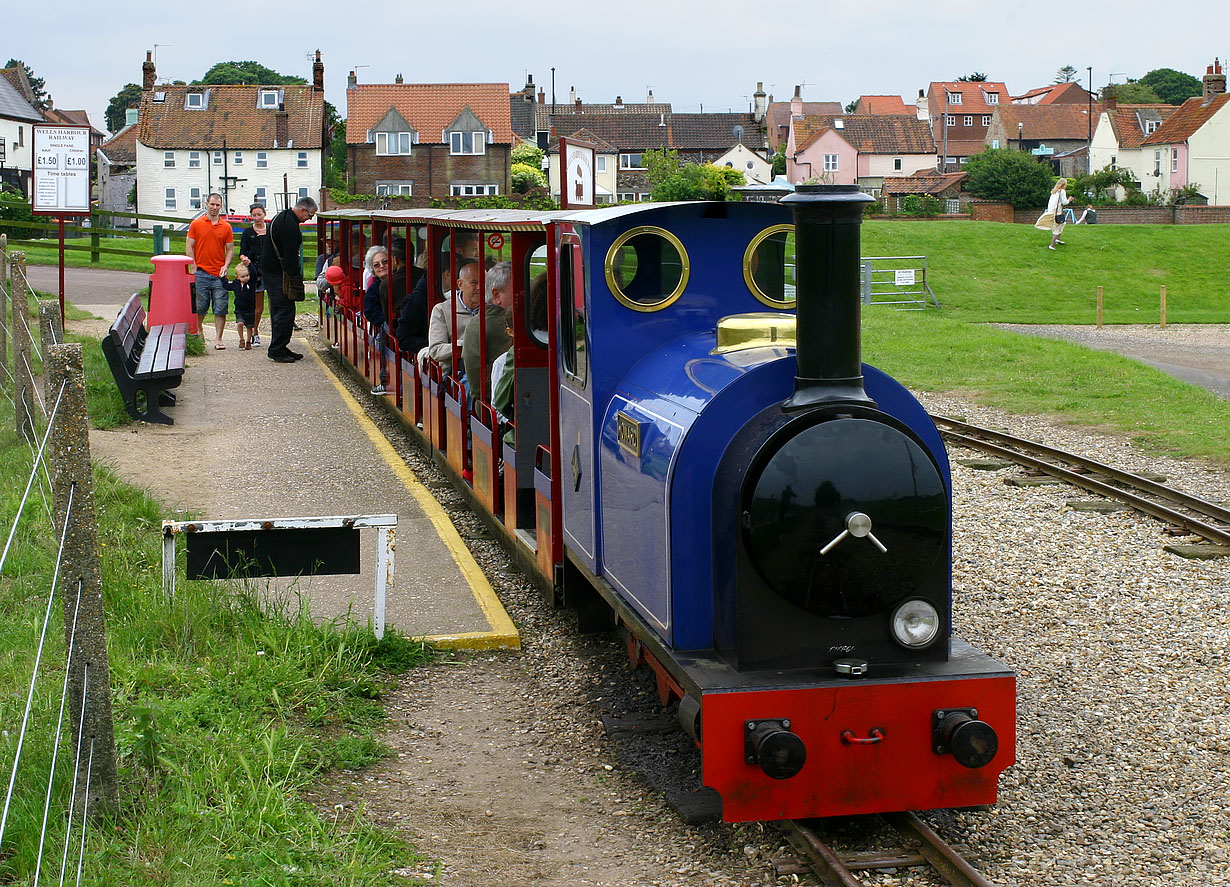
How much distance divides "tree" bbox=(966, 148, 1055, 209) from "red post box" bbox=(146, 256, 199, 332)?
47688 mm

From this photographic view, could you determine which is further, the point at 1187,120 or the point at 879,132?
the point at 879,132

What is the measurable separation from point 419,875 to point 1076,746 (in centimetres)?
274

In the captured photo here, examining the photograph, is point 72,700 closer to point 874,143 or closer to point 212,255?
point 212,255

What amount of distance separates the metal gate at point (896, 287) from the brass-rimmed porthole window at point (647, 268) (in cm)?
2572

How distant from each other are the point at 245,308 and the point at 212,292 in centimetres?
52

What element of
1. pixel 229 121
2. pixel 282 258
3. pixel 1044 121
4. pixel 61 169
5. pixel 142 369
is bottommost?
pixel 142 369

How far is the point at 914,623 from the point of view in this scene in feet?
14.5

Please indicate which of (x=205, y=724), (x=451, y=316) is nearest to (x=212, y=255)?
(x=451, y=316)

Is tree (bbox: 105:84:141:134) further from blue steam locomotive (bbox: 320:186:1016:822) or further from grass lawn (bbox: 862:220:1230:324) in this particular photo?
blue steam locomotive (bbox: 320:186:1016:822)

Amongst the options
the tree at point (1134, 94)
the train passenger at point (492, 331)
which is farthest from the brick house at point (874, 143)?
the train passenger at point (492, 331)

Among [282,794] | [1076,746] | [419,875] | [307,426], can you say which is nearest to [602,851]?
[419,875]

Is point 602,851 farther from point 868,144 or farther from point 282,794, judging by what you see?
point 868,144

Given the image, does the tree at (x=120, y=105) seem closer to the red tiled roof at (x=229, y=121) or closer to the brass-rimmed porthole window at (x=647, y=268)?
the red tiled roof at (x=229, y=121)

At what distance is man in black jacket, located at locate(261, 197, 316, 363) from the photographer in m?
17.5
